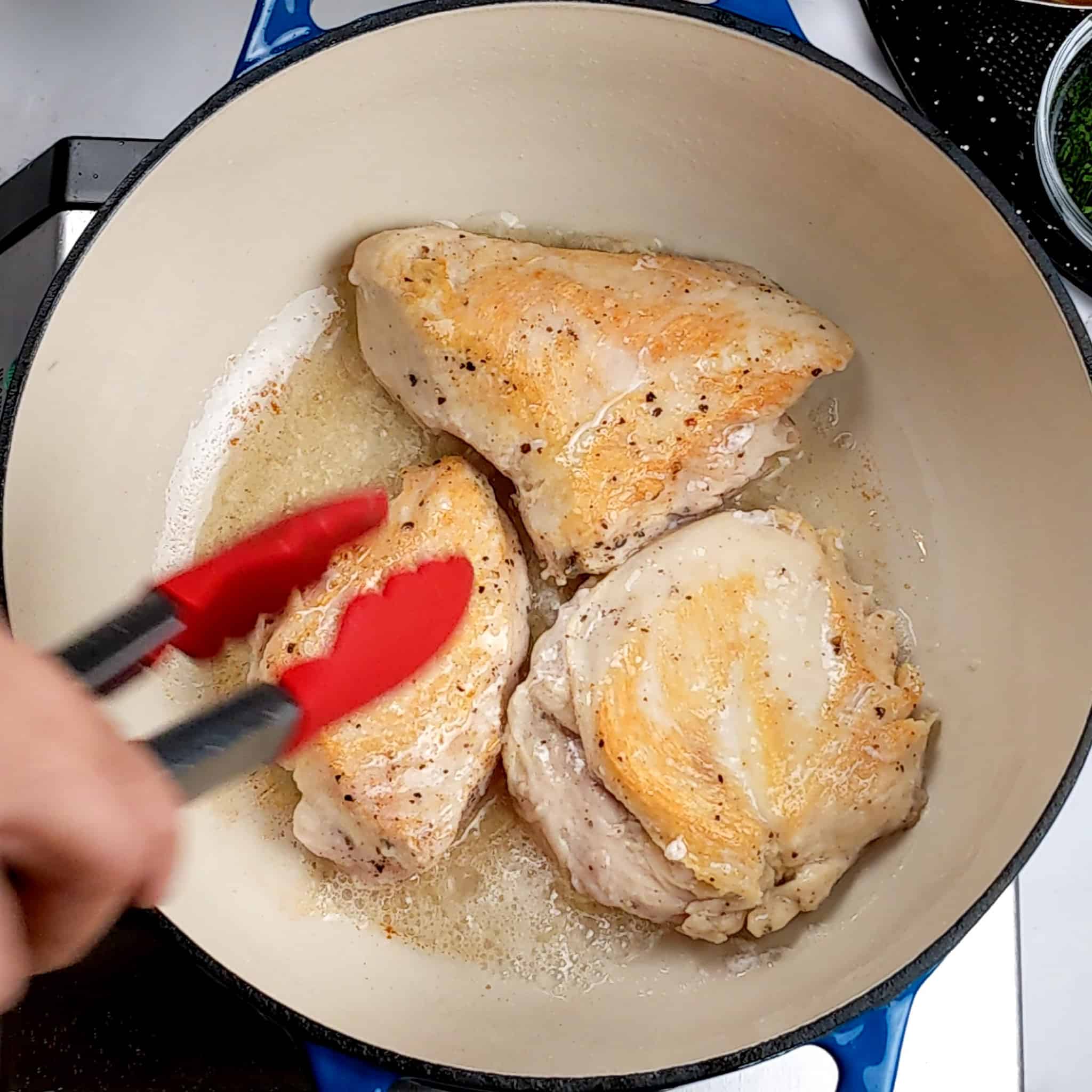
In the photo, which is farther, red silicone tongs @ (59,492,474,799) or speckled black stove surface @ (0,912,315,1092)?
speckled black stove surface @ (0,912,315,1092)

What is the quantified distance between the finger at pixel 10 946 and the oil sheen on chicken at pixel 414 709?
1.97 ft

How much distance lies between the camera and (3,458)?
112cm

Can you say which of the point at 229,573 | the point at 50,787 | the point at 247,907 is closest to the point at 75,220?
the point at 229,573

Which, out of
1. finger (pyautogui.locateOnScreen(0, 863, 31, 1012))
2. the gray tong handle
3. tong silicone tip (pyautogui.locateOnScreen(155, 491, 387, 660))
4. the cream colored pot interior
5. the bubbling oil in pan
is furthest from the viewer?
the bubbling oil in pan

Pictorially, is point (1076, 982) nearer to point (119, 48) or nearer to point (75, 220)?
point (75, 220)

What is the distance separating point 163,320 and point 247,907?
0.70 metres

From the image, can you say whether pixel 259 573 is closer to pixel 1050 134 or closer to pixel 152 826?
pixel 152 826

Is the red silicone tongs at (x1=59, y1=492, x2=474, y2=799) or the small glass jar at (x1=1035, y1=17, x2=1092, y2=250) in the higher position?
the small glass jar at (x1=1035, y1=17, x2=1092, y2=250)

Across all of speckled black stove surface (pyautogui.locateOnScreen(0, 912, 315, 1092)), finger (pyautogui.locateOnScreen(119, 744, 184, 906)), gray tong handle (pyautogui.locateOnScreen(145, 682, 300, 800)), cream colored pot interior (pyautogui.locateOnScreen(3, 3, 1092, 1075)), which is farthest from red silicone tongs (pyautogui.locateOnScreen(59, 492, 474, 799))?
speckled black stove surface (pyautogui.locateOnScreen(0, 912, 315, 1092))

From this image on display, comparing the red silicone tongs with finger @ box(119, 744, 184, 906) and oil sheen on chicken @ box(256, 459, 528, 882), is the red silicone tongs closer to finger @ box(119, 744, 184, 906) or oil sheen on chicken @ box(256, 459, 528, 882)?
oil sheen on chicken @ box(256, 459, 528, 882)

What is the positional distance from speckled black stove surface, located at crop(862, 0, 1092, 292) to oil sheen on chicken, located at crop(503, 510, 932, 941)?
0.55 m

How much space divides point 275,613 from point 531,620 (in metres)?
0.32

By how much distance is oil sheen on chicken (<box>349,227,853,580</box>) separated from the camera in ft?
4.05

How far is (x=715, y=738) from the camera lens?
119cm
